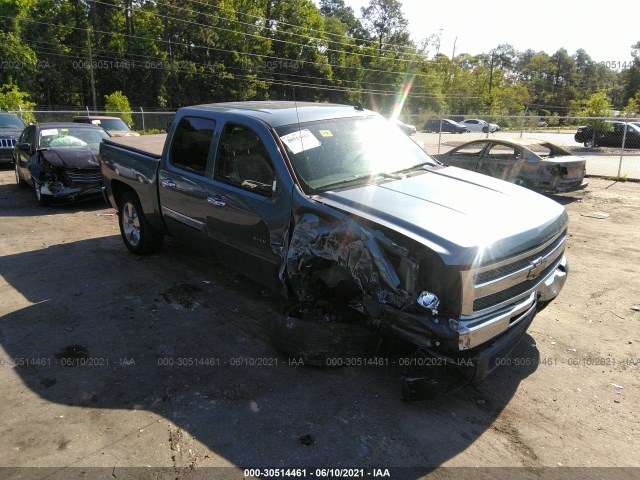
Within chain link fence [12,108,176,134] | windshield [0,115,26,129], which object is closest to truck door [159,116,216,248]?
windshield [0,115,26,129]

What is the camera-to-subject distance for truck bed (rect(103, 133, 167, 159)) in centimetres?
606

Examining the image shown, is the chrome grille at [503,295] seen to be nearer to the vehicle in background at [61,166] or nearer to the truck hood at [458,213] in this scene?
the truck hood at [458,213]

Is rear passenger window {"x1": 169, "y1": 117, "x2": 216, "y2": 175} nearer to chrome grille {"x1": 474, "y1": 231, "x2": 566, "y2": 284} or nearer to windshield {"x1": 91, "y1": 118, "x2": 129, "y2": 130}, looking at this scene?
chrome grille {"x1": 474, "y1": 231, "x2": 566, "y2": 284}

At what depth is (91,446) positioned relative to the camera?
3.09m

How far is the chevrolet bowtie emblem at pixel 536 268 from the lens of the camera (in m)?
3.59

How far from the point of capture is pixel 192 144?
525cm

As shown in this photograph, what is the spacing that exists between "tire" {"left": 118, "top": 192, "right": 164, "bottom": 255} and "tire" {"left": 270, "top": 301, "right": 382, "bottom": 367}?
3.05 m

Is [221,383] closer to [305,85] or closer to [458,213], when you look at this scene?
[458,213]

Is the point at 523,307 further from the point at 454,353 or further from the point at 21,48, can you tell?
the point at 21,48

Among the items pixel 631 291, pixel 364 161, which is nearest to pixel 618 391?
pixel 631 291

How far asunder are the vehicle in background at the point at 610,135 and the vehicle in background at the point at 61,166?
21.0m

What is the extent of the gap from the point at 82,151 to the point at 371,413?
8821mm

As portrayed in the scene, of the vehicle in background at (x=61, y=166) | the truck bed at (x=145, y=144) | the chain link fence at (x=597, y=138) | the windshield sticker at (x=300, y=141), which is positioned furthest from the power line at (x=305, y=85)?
the windshield sticker at (x=300, y=141)

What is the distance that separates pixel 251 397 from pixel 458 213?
2059 mm
